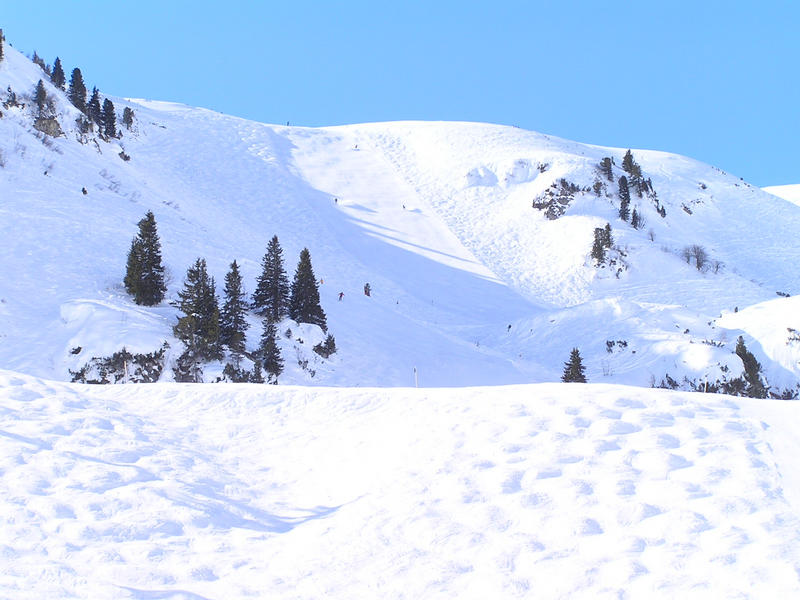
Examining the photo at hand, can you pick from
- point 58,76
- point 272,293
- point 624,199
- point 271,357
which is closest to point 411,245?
point 624,199

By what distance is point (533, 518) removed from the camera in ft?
22.5

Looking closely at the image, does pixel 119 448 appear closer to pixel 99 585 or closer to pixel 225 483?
pixel 225 483

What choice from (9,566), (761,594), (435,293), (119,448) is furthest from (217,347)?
(435,293)

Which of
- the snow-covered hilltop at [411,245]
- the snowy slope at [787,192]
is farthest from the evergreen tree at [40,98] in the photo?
the snowy slope at [787,192]

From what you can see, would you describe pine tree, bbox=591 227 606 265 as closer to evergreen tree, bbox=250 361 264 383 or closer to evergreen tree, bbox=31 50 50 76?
evergreen tree, bbox=250 361 264 383

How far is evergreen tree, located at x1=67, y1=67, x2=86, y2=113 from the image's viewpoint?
51781 millimetres

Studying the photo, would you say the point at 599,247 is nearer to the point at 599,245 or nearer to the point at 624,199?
the point at 599,245

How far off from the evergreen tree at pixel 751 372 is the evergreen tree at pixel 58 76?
2248 inches

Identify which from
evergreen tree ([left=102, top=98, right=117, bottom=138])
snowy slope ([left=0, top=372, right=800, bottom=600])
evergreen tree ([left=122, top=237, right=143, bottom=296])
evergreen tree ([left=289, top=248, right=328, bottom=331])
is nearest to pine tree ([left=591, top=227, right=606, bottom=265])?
evergreen tree ([left=289, top=248, right=328, bottom=331])

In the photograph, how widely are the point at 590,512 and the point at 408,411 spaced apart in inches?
185

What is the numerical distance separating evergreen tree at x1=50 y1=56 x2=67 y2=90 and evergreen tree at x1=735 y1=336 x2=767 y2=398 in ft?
187

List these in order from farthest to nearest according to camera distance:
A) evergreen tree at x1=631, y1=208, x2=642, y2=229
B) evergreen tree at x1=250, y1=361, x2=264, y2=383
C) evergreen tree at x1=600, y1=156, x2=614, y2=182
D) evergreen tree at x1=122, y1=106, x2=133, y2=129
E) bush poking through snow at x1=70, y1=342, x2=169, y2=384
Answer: evergreen tree at x1=600, y1=156, x2=614, y2=182
evergreen tree at x1=122, y1=106, x2=133, y2=129
evergreen tree at x1=631, y1=208, x2=642, y2=229
evergreen tree at x1=250, y1=361, x2=264, y2=383
bush poking through snow at x1=70, y1=342, x2=169, y2=384

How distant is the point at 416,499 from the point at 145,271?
19127 millimetres

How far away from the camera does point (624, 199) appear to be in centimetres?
6047
